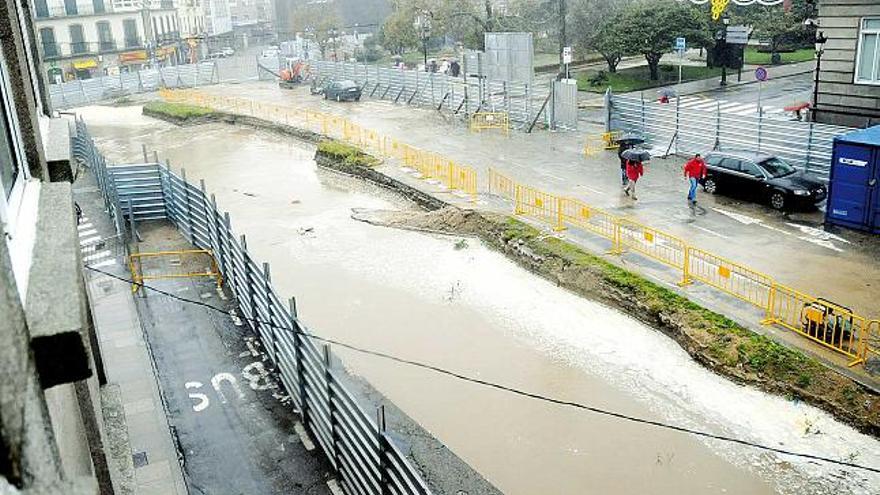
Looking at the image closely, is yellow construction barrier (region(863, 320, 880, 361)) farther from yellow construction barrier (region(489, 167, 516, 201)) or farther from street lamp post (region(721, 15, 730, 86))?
street lamp post (region(721, 15, 730, 86))

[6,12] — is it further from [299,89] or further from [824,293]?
[299,89]

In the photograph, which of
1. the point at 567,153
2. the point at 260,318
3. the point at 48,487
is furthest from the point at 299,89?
the point at 48,487

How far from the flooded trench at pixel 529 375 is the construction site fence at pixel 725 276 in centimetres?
170

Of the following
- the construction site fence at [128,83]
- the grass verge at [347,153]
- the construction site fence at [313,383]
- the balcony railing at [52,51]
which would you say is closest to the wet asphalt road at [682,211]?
the grass verge at [347,153]

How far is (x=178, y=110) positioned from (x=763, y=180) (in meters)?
33.0

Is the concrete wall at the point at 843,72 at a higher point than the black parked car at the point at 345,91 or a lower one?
higher

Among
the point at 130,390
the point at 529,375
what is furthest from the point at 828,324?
the point at 130,390

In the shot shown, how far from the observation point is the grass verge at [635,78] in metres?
44.2

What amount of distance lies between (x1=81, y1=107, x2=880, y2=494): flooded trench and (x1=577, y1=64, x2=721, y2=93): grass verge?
25218 mm

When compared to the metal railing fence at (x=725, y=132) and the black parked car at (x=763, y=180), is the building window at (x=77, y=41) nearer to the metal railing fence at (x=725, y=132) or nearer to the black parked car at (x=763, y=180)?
the metal railing fence at (x=725, y=132)

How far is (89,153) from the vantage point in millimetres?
29672

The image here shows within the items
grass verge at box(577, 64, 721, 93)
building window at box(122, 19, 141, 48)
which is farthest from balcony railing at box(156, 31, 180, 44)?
grass verge at box(577, 64, 721, 93)

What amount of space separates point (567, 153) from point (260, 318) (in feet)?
57.5

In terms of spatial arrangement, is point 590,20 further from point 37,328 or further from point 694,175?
point 37,328
